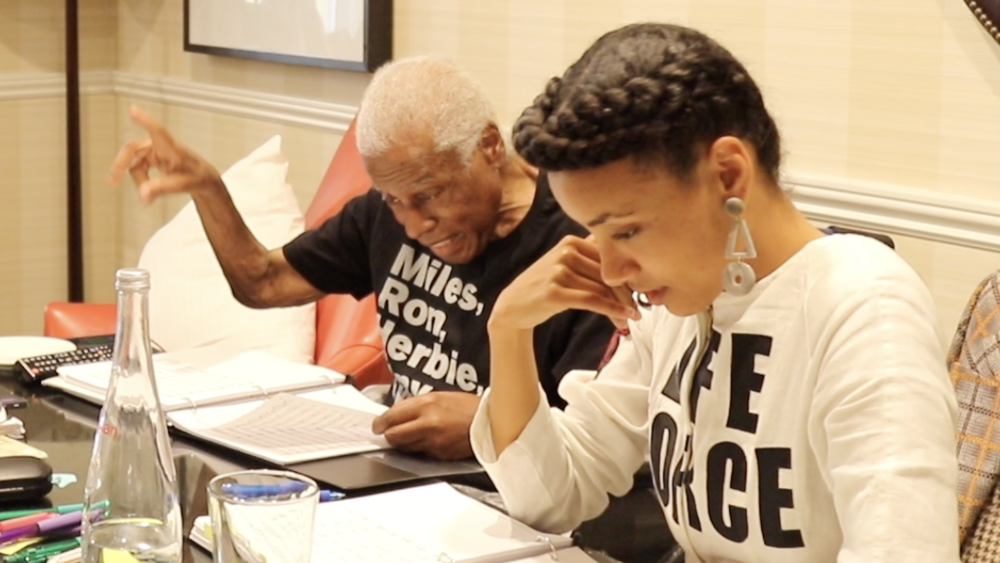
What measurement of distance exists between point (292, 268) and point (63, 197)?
7.28ft

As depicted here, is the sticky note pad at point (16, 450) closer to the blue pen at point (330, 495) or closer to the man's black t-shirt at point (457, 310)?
the blue pen at point (330, 495)

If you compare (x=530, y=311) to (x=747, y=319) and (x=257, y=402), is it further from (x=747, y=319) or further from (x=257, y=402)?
(x=257, y=402)

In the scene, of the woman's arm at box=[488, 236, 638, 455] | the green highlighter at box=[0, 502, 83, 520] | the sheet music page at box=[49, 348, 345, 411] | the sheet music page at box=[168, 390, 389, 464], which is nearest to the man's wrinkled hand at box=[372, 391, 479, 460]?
the sheet music page at box=[168, 390, 389, 464]

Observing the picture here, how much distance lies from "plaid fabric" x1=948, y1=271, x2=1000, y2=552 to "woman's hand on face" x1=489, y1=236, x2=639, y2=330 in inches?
18.5

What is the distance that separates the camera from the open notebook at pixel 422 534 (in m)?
1.31

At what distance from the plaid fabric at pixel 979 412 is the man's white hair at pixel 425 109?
744 mm

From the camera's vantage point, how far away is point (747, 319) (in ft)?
4.25

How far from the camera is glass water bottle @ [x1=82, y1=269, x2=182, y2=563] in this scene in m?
1.20

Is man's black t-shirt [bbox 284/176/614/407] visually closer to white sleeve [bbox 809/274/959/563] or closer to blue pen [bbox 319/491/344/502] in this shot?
blue pen [bbox 319/491/344/502]

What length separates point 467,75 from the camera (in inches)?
80.0

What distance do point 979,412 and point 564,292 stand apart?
0.56 meters

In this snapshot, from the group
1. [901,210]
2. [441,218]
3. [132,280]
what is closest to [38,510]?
[132,280]

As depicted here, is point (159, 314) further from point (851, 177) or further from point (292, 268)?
point (851, 177)

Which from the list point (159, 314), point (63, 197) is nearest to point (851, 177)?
point (159, 314)
